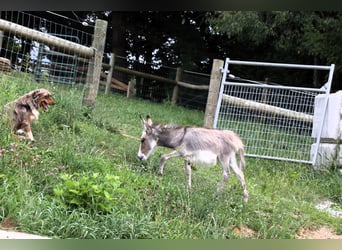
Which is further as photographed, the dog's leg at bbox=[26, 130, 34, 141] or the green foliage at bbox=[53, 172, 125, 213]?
the dog's leg at bbox=[26, 130, 34, 141]

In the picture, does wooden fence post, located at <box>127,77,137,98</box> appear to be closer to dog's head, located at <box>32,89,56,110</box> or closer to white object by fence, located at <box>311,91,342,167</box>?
white object by fence, located at <box>311,91,342,167</box>

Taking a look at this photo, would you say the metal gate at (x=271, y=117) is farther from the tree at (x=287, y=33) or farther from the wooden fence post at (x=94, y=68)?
the tree at (x=287, y=33)

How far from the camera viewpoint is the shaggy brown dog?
3.20 metres

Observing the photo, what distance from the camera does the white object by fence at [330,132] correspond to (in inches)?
166

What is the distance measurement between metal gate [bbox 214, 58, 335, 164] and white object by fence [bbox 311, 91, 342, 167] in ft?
0.20

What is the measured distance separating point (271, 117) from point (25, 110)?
254 cm

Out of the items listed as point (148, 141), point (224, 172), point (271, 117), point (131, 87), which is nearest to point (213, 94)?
point (271, 117)

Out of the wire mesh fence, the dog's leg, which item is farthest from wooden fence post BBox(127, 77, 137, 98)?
the dog's leg

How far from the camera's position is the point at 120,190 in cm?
254

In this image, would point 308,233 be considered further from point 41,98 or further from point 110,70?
point 110,70

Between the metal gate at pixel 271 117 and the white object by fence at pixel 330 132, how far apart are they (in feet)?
0.20

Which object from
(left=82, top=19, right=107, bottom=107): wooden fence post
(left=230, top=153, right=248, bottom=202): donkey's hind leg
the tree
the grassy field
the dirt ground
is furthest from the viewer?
the tree

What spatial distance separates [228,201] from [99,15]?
5.04 meters

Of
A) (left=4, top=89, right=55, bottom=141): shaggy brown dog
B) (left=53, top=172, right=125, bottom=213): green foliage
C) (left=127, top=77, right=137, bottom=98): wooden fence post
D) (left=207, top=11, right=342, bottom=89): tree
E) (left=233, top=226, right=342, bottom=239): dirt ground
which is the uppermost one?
(left=207, top=11, right=342, bottom=89): tree
